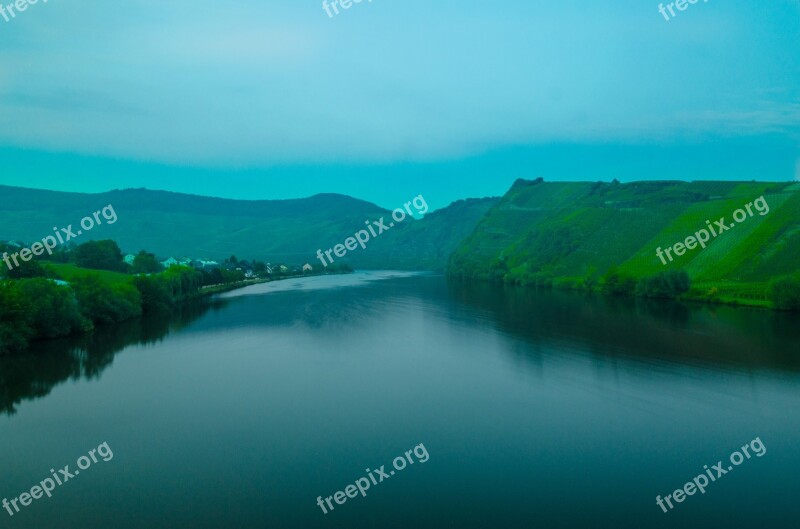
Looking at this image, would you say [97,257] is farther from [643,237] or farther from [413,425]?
[643,237]

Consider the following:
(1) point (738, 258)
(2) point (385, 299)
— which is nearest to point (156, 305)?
(2) point (385, 299)

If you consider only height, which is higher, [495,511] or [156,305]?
[156,305]

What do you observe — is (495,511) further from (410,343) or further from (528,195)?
(528,195)

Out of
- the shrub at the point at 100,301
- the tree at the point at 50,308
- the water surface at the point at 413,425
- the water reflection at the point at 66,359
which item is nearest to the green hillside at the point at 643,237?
the water surface at the point at 413,425

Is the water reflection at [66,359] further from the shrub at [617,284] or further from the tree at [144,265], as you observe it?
the shrub at [617,284]

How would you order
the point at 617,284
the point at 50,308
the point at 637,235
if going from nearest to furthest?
the point at 50,308 → the point at 617,284 → the point at 637,235

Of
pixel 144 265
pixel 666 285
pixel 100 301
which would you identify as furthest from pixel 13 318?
pixel 666 285
